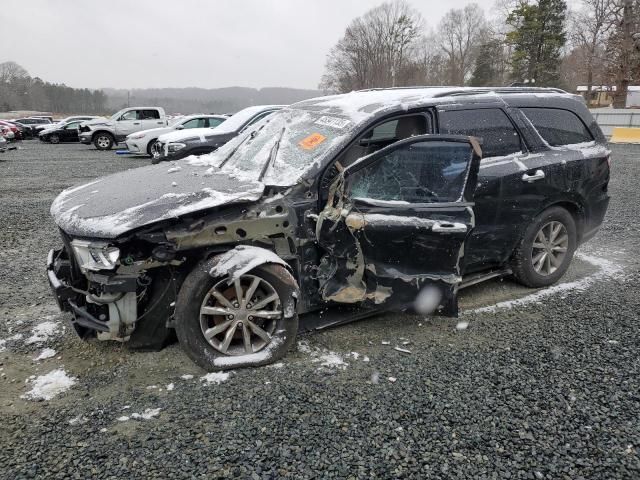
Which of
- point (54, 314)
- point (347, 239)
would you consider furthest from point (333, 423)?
point (54, 314)

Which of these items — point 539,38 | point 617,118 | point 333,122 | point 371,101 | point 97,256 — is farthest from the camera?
point 539,38

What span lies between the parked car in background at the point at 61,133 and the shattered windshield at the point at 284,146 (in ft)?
80.1

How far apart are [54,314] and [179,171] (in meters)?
1.53

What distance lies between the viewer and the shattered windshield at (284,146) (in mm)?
3356

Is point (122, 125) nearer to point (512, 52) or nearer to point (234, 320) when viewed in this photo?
point (234, 320)

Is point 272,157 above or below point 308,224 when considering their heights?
above

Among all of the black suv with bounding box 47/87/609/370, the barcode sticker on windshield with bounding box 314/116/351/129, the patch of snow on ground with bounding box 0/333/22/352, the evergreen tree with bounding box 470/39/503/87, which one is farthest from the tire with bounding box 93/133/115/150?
the evergreen tree with bounding box 470/39/503/87

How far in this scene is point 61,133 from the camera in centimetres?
2503

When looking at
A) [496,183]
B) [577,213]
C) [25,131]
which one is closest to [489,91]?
[496,183]

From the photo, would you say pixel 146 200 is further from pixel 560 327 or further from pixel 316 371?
pixel 560 327

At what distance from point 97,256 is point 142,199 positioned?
1.63ft

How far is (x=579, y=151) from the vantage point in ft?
14.2

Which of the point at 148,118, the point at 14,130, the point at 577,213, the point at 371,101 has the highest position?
the point at 148,118

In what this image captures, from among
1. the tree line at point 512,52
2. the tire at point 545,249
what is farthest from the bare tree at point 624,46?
the tire at point 545,249
